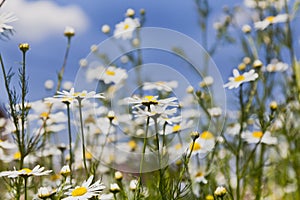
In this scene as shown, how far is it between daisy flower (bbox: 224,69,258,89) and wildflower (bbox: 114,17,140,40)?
0.59 meters

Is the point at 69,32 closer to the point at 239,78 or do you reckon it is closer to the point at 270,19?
the point at 239,78

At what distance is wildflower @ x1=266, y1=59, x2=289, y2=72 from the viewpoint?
1912 mm

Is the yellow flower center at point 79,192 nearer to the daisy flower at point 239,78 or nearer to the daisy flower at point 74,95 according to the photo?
the daisy flower at point 74,95

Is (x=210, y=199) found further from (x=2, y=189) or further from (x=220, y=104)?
(x=2, y=189)

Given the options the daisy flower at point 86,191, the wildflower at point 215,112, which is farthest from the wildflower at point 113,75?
the daisy flower at point 86,191

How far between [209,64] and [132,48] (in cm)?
29

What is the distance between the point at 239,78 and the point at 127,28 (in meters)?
0.68

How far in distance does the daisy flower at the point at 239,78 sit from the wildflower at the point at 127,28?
0.59 m

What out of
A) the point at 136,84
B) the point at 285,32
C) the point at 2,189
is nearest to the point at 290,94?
the point at 285,32

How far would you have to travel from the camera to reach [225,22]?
2359 millimetres

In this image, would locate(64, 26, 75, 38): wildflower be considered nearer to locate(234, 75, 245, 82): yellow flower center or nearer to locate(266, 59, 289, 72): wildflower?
locate(234, 75, 245, 82): yellow flower center

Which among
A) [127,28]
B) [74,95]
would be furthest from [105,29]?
[74,95]

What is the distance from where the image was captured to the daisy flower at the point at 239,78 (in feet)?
5.01

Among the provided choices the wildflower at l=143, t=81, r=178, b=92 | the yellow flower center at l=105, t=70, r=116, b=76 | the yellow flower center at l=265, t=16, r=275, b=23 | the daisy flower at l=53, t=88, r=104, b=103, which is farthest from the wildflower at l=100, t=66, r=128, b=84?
the daisy flower at l=53, t=88, r=104, b=103
